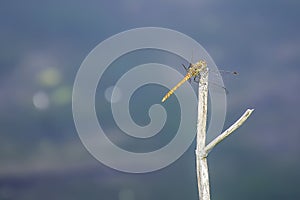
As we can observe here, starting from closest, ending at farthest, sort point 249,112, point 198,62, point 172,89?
point 249,112 < point 198,62 < point 172,89

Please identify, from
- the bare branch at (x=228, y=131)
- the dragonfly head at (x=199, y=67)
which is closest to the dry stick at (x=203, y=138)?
the bare branch at (x=228, y=131)

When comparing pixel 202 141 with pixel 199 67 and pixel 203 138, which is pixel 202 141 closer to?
pixel 203 138

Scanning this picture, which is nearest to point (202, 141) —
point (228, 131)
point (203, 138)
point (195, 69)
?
point (203, 138)

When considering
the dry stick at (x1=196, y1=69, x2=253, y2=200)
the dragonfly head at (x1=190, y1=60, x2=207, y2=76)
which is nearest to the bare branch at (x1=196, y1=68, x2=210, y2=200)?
the dry stick at (x1=196, y1=69, x2=253, y2=200)

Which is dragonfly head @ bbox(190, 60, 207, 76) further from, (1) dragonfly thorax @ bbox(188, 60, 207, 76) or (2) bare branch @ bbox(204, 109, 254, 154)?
(2) bare branch @ bbox(204, 109, 254, 154)

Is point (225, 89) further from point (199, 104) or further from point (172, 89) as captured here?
point (172, 89)

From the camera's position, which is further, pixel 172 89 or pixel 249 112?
pixel 172 89

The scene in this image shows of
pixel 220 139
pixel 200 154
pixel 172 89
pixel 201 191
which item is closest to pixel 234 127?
pixel 220 139

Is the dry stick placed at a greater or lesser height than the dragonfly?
lesser
